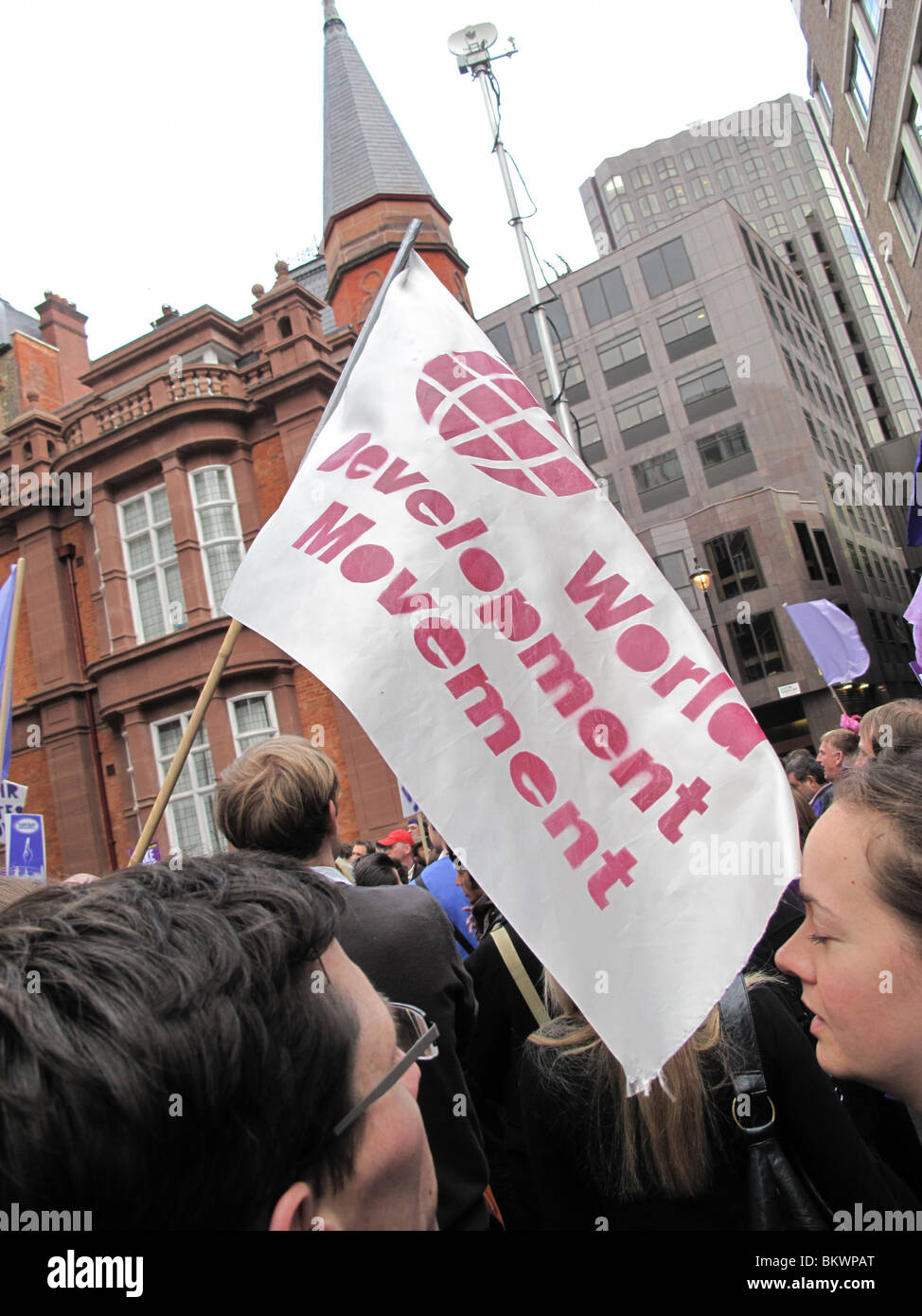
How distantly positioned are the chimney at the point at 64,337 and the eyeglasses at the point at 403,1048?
25.8 metres

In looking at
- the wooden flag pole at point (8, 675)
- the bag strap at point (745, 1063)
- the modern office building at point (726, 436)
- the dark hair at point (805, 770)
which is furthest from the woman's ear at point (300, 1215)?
the modern office building at point (726, 436)

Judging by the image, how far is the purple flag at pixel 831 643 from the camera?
11023 millimetres

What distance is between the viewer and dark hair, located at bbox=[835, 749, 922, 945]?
153 centimetres

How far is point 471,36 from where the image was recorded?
35.9ft

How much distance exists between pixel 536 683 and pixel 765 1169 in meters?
1.10

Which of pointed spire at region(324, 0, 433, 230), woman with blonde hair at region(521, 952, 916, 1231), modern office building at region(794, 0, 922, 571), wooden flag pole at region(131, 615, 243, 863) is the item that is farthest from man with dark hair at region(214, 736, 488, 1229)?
pointed spire at region(324, 0, 433, 230)

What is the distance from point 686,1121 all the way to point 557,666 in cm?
100

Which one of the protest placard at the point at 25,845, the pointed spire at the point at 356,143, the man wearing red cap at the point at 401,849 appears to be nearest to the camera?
the protest placard at the point at 25,845

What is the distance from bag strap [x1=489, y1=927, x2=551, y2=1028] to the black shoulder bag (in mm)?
899

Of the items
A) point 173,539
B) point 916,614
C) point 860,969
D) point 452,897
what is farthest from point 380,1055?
point 173,539

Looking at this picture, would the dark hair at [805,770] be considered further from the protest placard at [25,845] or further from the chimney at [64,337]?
the chimney at [64,337]

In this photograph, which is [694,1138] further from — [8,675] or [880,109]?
[880,109]
